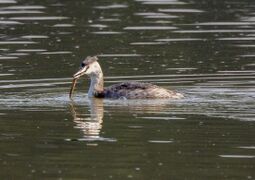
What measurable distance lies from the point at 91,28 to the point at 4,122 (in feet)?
46.5

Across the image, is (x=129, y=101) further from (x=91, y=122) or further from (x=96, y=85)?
(x=91, y=122)

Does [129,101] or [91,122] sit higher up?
[91,122]

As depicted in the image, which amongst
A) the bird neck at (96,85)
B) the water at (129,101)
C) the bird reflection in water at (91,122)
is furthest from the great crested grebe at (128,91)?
the bird reflection in water at (91,122)

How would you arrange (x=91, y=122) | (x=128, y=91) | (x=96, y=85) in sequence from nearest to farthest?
(x=91, y=122)
(x=128, y=91)
(x=96, y=85)

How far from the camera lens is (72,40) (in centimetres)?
3103

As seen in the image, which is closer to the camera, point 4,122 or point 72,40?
point 4,122

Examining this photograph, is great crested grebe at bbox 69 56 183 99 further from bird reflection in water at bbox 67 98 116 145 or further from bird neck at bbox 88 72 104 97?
bird reflection in water at bbox 67 98 116 145

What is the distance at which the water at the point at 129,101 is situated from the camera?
52.3 feet

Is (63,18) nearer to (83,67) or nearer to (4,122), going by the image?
(83,67)

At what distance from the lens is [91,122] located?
19312mm

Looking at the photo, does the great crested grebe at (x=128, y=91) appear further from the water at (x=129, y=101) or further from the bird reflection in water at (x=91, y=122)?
the bird reflection in water at (x=91, y=122)

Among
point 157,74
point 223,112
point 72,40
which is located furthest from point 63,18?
point 223,112

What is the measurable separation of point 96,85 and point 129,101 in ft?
4.23

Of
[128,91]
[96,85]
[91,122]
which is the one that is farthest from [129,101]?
[91,122]
